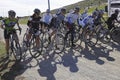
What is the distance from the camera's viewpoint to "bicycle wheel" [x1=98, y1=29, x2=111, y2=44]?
16.2m

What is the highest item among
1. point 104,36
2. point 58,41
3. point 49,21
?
point 49,21

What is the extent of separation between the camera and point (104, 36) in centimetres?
1653

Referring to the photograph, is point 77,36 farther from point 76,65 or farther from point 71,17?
point 76,65

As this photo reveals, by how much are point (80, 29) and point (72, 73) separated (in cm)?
594

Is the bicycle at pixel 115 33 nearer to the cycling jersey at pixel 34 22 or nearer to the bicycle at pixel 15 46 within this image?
the cycling jersey at pixel 34 22

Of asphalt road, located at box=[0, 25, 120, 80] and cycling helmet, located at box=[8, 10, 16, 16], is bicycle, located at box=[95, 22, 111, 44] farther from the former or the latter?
cycling helmet, located at box=[8, 10, 16, 16]

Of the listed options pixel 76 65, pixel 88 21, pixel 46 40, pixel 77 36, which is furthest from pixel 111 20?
pixel 76 65

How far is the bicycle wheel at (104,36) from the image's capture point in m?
16.2

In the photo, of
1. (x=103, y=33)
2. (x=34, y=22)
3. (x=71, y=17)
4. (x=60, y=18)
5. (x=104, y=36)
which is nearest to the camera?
(x=34, y=22)

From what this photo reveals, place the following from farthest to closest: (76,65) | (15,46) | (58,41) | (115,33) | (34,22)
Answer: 1. (115,33)
2. (58,41)
3. (34,22)
4. (15,46)
5. (76,65)

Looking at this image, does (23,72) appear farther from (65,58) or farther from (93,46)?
(93,46)

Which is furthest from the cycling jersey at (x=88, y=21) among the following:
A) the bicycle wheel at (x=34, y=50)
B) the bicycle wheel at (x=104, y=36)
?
the bicycle wheel at (x=34, y=50)

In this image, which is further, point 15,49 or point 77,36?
point 77,36

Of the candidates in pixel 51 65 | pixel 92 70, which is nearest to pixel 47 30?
pixel 51 65
